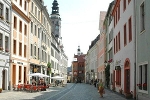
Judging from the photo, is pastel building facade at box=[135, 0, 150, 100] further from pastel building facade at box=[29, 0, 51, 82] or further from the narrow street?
pastel building facade at box=[29, 0, 51, 82]

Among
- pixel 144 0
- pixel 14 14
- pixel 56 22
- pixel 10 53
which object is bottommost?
pixel 10 53

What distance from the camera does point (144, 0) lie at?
17562 mm

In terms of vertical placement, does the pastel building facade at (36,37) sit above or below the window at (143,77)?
above

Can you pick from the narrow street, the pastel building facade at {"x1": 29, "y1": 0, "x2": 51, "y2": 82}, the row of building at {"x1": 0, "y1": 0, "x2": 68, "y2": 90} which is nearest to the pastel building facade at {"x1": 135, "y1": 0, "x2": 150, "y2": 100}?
the narrow street

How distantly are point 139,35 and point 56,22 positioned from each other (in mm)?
105724

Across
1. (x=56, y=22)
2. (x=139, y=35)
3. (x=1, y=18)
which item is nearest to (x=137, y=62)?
(x=139, y=35)

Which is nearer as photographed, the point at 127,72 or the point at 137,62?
the point at 137,62

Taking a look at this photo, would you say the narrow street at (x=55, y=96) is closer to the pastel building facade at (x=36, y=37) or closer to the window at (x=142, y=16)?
the window at (x=142, y=16)

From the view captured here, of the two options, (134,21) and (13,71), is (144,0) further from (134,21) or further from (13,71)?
A: (13,71)

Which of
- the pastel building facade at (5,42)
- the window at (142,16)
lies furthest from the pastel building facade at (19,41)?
the window at (142,16)

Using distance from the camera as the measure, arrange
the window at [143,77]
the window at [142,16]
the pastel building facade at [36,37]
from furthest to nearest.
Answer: the pastel building facade at [36,37]
the window at [142,16]
the window at [143,77]

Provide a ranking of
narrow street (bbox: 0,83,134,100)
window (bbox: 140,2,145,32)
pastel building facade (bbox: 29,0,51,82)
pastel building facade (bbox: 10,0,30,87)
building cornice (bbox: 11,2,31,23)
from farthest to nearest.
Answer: pastel building facade (bbox: 29,0,51,82) → pastel building facade (bbox: 10,0,30,87) → building cornice (bbox: 11,2,31,23) → narrow street (bbox: 0,83,134,100) → window (bbox: 140,2,145,32)

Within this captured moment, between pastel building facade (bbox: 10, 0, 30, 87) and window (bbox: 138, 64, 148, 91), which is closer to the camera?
window (bbox: 138, 64, 148, 91)

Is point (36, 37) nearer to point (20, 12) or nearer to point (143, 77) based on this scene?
point (20, 12)
